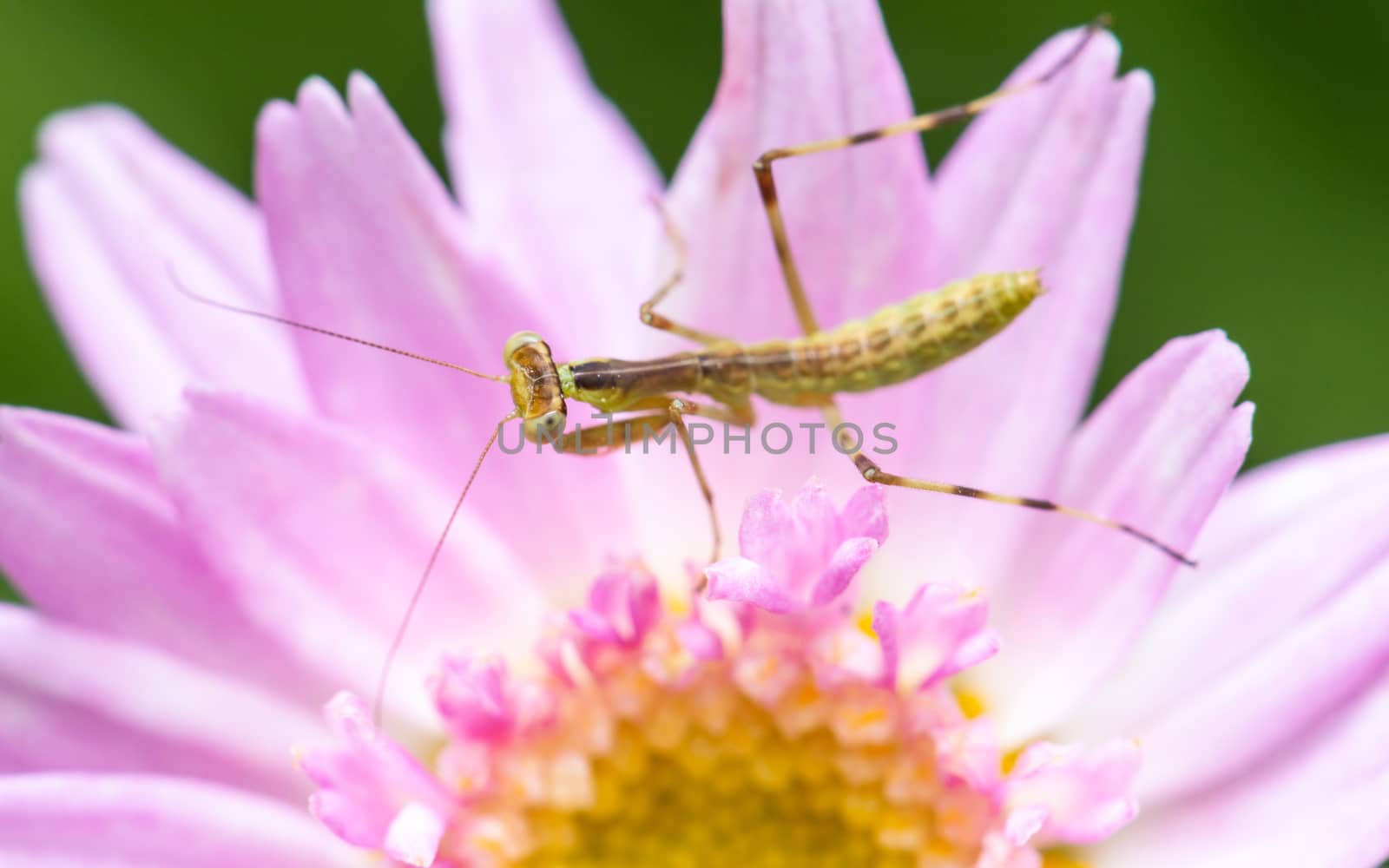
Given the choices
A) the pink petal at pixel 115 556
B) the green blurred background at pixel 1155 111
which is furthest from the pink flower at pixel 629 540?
the green blurred background at pixel 1155 111

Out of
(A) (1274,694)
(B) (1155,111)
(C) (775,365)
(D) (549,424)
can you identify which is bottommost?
(A) (1274,694)

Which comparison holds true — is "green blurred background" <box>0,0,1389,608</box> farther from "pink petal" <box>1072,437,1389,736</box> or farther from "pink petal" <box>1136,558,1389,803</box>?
"pink petal" <box>1136,558,1389,803</box>

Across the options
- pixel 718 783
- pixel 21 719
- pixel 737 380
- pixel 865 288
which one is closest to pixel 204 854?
pixel 21 719

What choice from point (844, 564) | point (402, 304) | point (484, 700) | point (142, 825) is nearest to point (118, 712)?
point (142, 825)

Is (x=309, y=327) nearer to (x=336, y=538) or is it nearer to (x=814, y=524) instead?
(x=336, y=538)

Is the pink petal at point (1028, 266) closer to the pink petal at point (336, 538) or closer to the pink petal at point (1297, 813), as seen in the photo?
the pink petal at point (1297, 813)

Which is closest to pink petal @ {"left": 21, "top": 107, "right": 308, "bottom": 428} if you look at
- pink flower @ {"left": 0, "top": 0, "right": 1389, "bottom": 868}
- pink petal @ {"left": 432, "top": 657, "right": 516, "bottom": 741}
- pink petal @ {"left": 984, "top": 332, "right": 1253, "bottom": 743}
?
pink flower @ {"left": 0, "top": 0, "right": 1389, "bottom": 868}
